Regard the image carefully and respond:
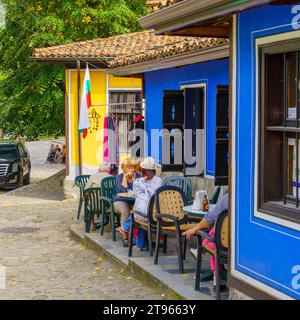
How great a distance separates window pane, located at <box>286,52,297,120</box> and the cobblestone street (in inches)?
112

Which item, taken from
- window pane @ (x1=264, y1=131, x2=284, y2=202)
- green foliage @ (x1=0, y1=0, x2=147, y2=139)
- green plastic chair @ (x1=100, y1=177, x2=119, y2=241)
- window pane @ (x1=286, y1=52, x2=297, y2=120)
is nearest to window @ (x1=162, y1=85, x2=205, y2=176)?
green plastic chair @ (x1=100, y1=177, x2=119, y2=241)

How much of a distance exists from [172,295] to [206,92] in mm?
6084

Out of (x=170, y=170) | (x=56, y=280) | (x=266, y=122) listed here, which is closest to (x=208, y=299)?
(x=266, y=122)

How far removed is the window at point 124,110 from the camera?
20.4m

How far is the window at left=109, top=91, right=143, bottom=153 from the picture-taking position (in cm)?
2039

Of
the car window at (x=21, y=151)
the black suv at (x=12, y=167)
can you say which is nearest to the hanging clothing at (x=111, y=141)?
the black suv at (x=12, y=167)

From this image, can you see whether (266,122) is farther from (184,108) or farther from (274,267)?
(184,108)

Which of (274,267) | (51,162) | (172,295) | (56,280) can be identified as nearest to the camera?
(274,267)

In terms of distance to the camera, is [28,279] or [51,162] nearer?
[28,279]

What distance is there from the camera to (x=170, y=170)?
47.3 ft

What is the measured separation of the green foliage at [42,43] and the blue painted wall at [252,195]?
18.6m

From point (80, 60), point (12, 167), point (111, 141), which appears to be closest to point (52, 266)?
point (111, 141)

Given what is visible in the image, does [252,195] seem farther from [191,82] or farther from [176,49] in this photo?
[191,82]

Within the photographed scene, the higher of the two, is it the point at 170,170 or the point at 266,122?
the point at 266,122
